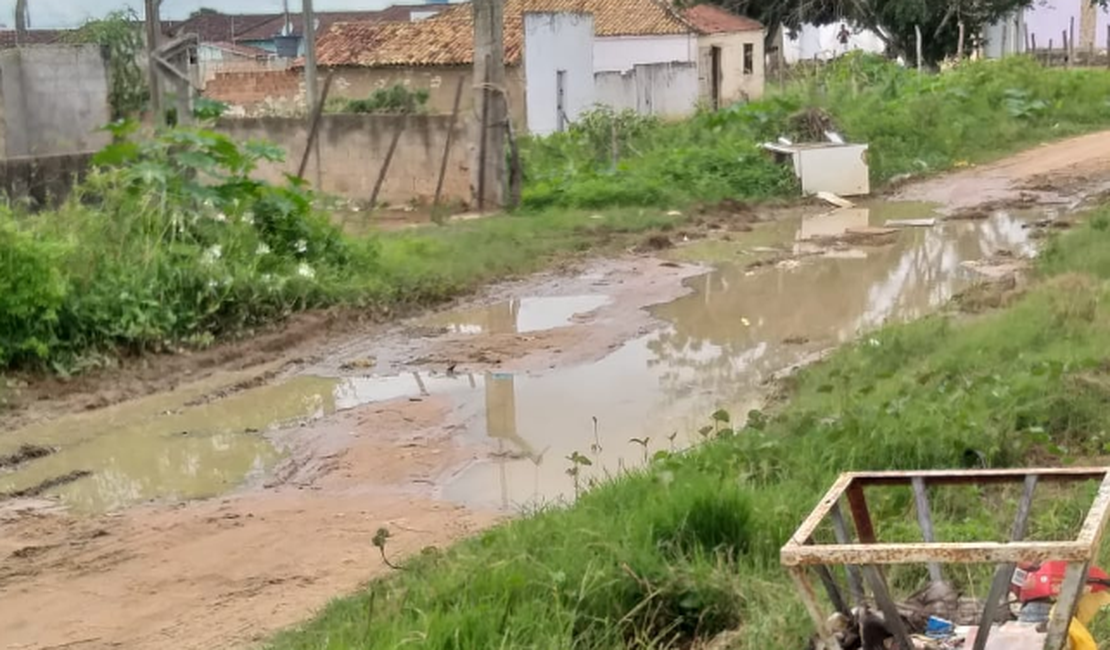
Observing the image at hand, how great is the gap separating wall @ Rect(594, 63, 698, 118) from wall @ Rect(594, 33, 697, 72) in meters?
3.42

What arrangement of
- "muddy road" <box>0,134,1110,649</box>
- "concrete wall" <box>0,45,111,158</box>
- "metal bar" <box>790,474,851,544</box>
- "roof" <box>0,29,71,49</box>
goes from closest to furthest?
"metal bar" <box>790,474,851,544</box>, "muddy road" <box>0,134,1110,649</box>, "concrete wall" <box>0,45,111,158</box>, "roof" <box>0,29,71,49</box>

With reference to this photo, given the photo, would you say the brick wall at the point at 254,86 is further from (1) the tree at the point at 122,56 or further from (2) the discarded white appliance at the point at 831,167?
Answer: (2) the discarded white appliance at the point at 831,167

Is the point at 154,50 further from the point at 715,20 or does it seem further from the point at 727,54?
the point at 715,20

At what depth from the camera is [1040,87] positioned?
2830 centimetres

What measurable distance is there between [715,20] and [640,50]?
10.5 feet

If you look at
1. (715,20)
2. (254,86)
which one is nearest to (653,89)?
(715,20)

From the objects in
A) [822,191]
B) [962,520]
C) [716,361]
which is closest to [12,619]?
[962,520]

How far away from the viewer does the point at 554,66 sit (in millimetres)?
29922

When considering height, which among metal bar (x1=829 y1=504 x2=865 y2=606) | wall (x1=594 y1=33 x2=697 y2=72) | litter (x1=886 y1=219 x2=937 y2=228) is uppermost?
wall (x1=594 y1=33 x2=697 y2=72)

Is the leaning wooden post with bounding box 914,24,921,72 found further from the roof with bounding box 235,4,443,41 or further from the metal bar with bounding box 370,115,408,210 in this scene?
the roof with bounding box 235,4,443,41

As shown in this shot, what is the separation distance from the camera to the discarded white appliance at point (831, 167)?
20.6m

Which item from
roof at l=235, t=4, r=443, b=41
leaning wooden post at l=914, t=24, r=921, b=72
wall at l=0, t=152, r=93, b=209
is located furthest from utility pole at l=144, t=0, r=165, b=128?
roof at l=235, t=4, r=443, b=41

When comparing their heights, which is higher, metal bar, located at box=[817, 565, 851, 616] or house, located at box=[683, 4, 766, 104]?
house, located at box=[683, 4, 766, 104]

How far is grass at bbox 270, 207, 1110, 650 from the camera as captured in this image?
5008 millimetres
